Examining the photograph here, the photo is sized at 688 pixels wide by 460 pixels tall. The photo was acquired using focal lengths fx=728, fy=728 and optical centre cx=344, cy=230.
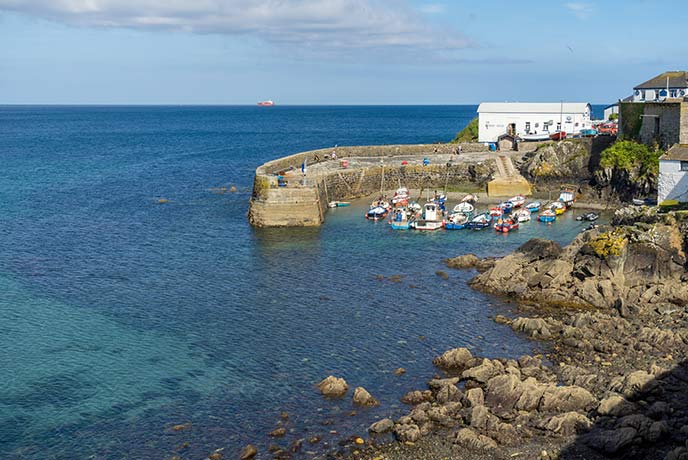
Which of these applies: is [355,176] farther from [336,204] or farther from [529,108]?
[529,108]

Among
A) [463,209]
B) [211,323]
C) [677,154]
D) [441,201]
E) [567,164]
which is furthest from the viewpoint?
[567,164]

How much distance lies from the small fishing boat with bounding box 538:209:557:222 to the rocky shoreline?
1451cm

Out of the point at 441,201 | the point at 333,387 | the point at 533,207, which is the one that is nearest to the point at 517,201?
the point at 533,207

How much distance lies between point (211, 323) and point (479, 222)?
27.0 metres

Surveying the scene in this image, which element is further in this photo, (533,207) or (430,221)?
(533,207)

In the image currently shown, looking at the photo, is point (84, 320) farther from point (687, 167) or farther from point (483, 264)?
point (687, 167)

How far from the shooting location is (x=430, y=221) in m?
56.5

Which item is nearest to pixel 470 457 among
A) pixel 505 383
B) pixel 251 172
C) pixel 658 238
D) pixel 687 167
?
pixel 505 383

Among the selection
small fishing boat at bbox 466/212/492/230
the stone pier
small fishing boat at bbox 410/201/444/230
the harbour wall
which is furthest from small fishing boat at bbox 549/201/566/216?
the harbour wall

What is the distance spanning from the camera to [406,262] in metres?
46.6

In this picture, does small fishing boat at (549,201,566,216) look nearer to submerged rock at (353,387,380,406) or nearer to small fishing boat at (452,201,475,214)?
small fishing boat at (452,201,475,214)

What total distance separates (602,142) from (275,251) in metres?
39.4

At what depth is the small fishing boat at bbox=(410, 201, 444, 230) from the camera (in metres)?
55.9

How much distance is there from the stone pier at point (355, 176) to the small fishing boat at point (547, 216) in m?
9.07
